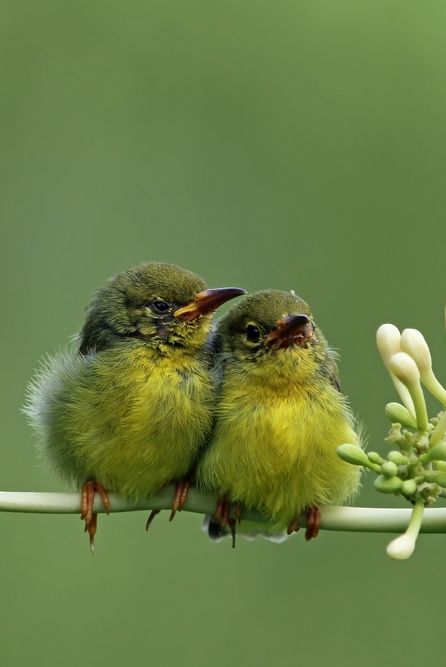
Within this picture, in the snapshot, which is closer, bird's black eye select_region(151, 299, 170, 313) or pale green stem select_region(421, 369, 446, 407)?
pale green stem select_region(421, 369, 446, 407)

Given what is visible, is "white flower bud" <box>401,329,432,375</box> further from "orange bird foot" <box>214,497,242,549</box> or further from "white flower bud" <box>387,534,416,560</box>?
"orange bird foot" <box>214,497,242,549</box>

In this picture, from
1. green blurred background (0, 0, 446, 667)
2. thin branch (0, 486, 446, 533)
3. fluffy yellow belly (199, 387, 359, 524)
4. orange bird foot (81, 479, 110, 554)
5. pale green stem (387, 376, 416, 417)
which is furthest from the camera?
green blurred background (0, 0, 446, 667)

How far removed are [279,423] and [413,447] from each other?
108cm

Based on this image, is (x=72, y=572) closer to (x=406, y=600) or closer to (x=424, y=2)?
(x=406, y=600)

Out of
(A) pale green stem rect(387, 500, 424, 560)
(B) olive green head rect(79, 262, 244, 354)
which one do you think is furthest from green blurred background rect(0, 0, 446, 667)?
(A) pale green stem rect(387, 500, 424, 560)

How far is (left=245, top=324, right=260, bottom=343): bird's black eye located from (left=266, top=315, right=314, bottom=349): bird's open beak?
0.17 feet

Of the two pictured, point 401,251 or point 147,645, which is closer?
point 147,645

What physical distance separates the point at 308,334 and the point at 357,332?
180cm

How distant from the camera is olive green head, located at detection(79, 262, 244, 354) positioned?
463cm

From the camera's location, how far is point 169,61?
7770 mm

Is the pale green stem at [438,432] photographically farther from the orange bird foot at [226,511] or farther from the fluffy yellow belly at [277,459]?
the orange bird foot at [226,511]

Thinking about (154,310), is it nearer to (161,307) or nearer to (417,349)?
(161,307)

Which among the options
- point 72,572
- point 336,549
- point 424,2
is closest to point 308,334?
point 336,549

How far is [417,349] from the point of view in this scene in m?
3.27
